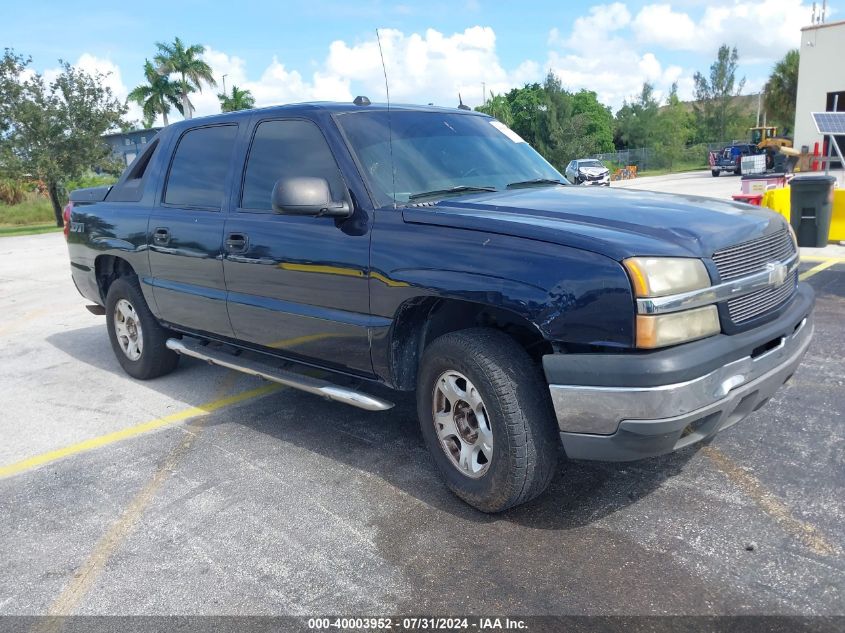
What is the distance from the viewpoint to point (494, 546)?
3119mm

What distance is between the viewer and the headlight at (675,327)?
8.89 feet

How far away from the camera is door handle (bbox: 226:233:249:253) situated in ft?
14.0

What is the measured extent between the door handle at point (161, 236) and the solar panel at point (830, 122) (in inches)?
376

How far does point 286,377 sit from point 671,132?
6339 cm

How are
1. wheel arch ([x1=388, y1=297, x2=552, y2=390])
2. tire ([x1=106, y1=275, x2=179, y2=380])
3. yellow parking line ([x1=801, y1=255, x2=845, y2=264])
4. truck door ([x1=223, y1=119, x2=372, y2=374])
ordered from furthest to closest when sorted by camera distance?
yellow parking line ([x1=801, y1=255, x2=845, y2=264]) → tire ([x1=106, y1=275, x2=179, y2=380]) → truck door ([x1=223, y1=119, x2=372, y2=374]) → wheel arch ([x1=388, y1=297, x2=552, y2=390])

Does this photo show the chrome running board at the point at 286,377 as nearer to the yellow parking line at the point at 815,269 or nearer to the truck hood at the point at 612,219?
the truck hood at the point at 612,219

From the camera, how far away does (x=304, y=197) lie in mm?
3475

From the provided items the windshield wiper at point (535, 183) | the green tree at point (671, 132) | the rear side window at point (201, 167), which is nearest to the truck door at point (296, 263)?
the rear side window at point (201, 167)

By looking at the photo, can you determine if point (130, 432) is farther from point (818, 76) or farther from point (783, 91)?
point (783, 91)

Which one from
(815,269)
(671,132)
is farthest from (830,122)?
(671,132)

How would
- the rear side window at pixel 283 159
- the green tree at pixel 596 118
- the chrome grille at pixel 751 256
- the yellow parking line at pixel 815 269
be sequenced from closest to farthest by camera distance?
the chrome grille at pixel 751 256
the rear side window at pixel 283 159
the yellow parking line at pixel 815 269
the green tree at pixel 596 118

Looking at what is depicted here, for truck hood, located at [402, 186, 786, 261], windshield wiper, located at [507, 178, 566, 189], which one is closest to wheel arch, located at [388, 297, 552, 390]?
truck hood, located at [402, 186, 786, 261]

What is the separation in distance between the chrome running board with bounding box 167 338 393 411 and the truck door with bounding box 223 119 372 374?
5.2 inches

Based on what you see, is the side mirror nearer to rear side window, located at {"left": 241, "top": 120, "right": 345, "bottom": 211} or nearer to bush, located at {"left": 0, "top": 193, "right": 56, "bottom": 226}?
rear side window, located at {"left": 241, "top": 120, "right": 345, "bottom": 211}
